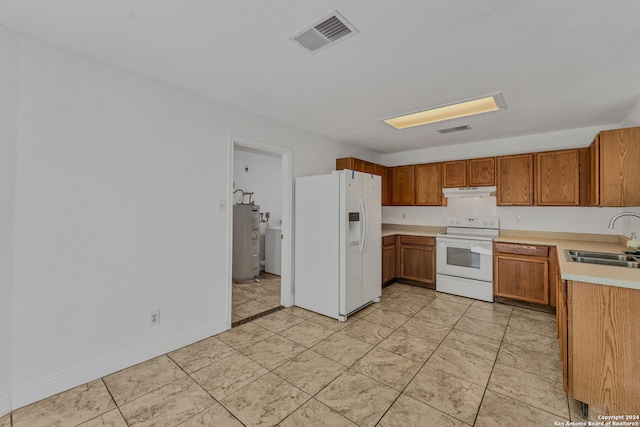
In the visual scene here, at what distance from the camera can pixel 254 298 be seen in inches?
156

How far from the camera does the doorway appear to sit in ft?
10.3

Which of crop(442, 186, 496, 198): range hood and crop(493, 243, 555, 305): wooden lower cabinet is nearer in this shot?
crop(493, 243, 555, 305): wooden lower cabinet

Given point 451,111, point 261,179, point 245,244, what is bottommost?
point 245,244

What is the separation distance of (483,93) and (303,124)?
6.71ft

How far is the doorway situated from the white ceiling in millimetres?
787

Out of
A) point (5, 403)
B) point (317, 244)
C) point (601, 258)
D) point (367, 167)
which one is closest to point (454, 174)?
point (367, 167)

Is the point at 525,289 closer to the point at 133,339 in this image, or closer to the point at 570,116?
the point at 570,116

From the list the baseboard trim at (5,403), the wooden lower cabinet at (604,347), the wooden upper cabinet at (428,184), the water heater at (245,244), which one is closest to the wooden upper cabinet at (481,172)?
the wooden upper cabinet at (428,184)

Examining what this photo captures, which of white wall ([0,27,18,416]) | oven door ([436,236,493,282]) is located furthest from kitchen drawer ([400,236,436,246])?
white wall ([0,27,18,416])

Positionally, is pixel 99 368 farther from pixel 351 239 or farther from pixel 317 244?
pixel 351 239

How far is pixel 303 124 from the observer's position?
3.63 meters

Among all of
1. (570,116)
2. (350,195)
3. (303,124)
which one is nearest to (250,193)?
(303,124)

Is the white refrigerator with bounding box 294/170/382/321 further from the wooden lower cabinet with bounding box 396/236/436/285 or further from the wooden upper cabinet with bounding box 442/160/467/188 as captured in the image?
the wooden upper cabinet with bounding box 442/160/467/188

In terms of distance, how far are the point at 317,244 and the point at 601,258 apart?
2851 mm
